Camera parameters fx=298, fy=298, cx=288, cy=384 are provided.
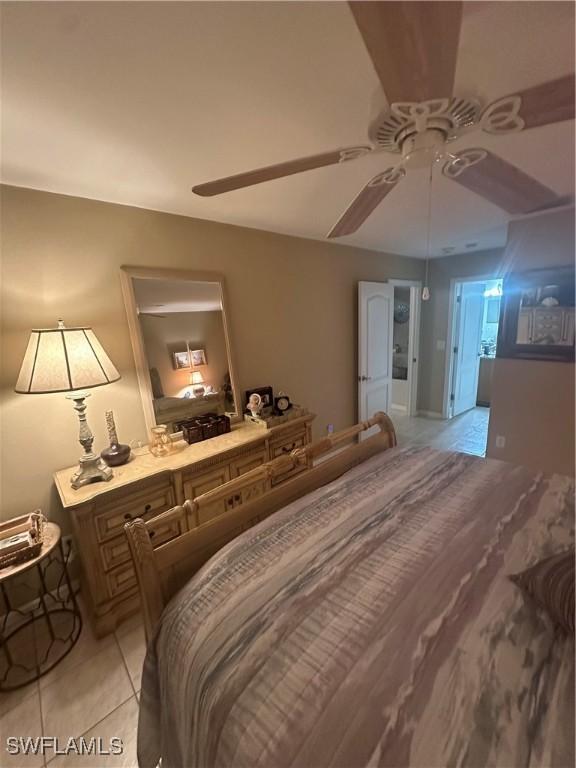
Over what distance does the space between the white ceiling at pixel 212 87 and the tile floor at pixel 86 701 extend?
2.15 meters

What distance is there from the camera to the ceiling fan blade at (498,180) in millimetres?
818

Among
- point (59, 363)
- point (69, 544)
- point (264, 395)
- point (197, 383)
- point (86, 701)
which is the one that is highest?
point (59, 363)

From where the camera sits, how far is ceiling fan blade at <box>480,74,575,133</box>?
24.2 inches

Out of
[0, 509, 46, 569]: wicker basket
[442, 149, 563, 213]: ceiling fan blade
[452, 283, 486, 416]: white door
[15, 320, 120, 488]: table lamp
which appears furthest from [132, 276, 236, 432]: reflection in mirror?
[452, 283, 486, 416]: white door

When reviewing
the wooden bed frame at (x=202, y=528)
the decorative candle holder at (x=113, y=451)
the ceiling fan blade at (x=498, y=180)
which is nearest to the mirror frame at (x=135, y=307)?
the decorative candle holder at (x=113, y=451)

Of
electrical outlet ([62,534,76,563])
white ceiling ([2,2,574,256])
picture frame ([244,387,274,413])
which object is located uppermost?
white ceiling ([2,2,574,256])

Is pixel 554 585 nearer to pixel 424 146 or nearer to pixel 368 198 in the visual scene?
pixel 424 146

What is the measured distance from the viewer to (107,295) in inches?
66.3

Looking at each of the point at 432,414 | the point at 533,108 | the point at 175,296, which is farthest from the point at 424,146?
the point at 432,414

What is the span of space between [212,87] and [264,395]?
1736 mm

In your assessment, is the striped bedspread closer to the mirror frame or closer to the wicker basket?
the wicker basket

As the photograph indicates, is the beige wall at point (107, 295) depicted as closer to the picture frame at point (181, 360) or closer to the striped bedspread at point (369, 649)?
the picture frame at point (181, 360)

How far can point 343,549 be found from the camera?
1.00 meters

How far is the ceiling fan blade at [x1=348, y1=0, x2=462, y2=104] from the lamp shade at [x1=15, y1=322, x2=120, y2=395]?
147 cm
